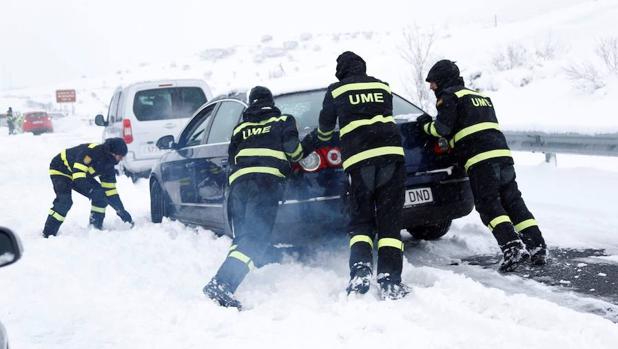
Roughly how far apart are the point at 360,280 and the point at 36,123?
1344 inches

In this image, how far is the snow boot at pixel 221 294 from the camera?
444cm

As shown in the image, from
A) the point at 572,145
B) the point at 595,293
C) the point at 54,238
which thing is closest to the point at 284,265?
the point at 595,293

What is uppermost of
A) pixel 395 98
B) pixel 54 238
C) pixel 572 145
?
pixel 395 98

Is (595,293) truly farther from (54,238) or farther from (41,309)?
(54,238)

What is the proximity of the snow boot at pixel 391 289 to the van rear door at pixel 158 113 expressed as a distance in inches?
327

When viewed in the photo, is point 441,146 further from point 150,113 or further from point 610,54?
point 610,54

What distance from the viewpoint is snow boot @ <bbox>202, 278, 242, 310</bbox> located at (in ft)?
14.6

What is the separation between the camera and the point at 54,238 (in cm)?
722

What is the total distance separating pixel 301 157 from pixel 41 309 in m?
2.15

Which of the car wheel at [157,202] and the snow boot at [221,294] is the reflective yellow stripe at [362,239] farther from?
the car wheel at [157,202]

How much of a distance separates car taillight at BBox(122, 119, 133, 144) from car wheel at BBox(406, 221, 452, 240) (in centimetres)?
724

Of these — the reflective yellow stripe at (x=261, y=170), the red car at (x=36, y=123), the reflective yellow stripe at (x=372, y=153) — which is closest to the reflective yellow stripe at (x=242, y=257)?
the reflective yellow stripe at (x=261, y=170)

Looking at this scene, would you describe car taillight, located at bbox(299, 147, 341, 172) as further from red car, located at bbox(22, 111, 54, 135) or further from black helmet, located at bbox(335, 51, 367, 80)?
red car, located at bbox(22, 111, 54, 135)

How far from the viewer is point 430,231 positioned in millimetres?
6227
